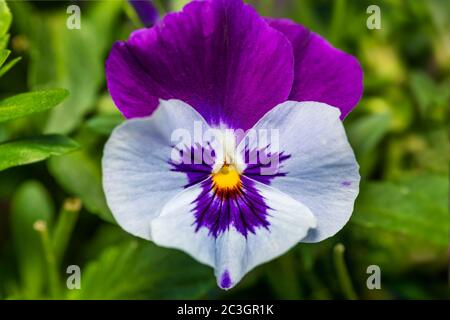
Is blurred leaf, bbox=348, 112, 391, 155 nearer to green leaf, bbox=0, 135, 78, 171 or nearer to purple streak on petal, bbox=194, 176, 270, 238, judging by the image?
purple streak on petal, bbox=194, 176, 270, 238

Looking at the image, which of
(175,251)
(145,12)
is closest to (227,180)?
(175,251)

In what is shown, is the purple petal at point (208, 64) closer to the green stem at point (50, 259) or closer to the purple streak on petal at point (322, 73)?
the purple streak on petal at point (322, 73)

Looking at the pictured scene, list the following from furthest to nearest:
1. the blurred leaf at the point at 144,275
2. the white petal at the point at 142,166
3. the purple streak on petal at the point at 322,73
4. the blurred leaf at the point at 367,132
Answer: the blurred leaf at the point at 367,132 < the blurred leaf at the point at 144,275 < the purple streak on petal at the point at 322,73 < the white petal at the point at 142,166

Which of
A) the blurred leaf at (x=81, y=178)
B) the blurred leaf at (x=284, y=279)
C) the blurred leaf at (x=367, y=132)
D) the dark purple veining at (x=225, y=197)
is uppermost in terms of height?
the blurred leaf at (x=367, y=132)

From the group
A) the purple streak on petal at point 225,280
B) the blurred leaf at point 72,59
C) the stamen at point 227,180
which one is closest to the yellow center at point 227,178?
the stamen at point 227,180
